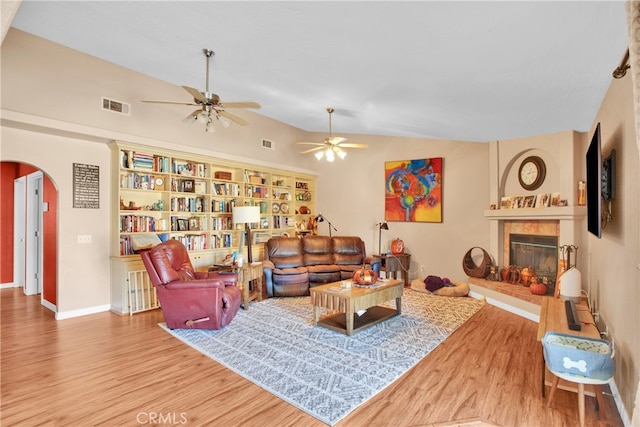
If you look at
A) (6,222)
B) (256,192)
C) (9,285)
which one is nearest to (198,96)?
(256,192)

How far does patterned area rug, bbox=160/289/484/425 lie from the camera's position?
249 centimetres

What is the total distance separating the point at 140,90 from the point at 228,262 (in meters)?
2.88

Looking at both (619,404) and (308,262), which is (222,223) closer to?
(308,262)

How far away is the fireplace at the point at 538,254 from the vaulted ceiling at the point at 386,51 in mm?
1687

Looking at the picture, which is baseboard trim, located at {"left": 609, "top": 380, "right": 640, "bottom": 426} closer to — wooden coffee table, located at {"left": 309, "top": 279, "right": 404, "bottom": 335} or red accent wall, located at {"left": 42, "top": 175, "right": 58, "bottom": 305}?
wooden coffee table, located at {"left": 309, "top": 279, "right": 404, "bottom": 335}

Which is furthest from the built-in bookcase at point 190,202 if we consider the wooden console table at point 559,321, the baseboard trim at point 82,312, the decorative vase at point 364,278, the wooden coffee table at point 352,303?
the wooden console table at point 559,321

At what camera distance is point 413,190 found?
6.57 meters

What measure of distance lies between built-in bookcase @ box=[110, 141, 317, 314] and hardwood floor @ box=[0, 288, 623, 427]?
1.40m

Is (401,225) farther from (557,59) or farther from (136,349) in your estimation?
(136,349)

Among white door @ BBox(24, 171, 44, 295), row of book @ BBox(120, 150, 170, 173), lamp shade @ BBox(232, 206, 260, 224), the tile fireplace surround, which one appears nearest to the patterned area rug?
the tile fireplace surround

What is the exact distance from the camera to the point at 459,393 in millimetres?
2494

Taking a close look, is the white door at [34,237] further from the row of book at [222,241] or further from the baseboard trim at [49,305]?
the row of book at [222,241]

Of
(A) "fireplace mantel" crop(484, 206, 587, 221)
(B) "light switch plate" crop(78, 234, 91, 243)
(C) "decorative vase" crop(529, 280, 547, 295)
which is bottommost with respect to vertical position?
(C) "decorative vase" crop(529, 280, 547, 295)

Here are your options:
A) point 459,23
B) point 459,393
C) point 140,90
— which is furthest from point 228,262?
point 459,23
